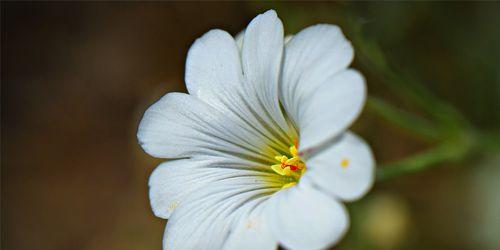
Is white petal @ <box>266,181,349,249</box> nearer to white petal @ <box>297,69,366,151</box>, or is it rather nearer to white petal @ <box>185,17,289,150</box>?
white petal @ <box>297,69,366,151</box>

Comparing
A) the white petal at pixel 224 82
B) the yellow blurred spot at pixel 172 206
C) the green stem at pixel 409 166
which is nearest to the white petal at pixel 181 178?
the yellow blurred spot at pixel 172 206

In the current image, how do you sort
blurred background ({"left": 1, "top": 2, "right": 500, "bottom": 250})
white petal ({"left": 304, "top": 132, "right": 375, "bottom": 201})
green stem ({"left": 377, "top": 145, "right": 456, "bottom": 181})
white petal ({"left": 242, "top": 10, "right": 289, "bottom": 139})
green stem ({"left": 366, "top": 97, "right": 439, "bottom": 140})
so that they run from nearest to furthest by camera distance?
1. white petal ({"left": 304, "top": 132, "right": 375, "bottom": 201})
2. white petal ({"left": 242, "top": 10, "right": 289, "bottom": 139})
3. green stem ({"left": 377, "top": 145, "right": 456, "bottom": 181})
4. green stem ({"left": 366, "top": 97, "right": 439, "bottom": 140})
5. blurred background ({"left": 1, "top": 2, "right": 500, "bottom": 250})

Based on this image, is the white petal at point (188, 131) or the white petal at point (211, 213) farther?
the white petal at point (188, 131)

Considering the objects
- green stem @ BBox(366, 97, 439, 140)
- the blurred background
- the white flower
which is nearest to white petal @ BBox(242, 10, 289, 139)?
the white flower

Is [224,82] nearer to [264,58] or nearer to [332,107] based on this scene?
[264,58]

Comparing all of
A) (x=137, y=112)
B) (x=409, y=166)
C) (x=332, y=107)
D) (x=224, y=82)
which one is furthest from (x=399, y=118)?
(x=137, y=112)

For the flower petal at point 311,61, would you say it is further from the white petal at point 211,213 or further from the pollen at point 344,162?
the white petal at point 211,213
